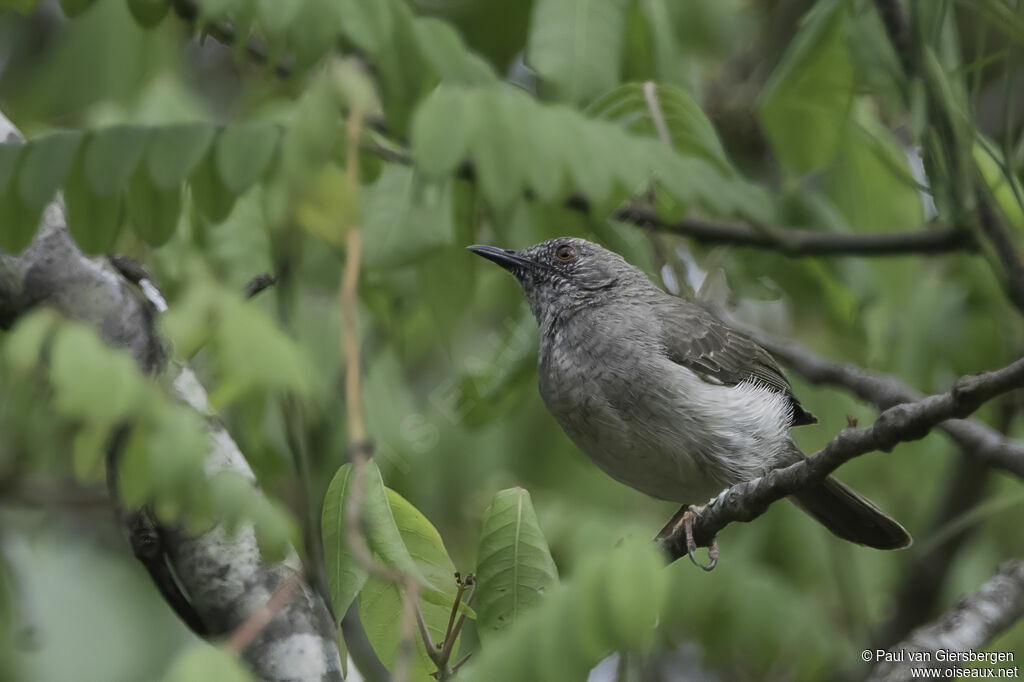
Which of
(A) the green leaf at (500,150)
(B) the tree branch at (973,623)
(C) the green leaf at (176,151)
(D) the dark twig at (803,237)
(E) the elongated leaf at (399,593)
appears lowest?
(B) the tree branch at (973,623)

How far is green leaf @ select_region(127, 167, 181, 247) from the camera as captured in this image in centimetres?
405

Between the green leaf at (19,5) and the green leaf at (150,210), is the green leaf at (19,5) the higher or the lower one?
the higher one

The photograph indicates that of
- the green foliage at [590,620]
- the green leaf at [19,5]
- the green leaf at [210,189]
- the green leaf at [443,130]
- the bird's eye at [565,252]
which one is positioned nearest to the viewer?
the green foliage at [590,620]

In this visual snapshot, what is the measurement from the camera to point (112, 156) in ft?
13.0

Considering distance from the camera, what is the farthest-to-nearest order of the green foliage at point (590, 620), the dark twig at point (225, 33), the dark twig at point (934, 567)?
the dark twig at point (934, 567), the dark twig at point (225, 33), the green foliage at point (590, 620)

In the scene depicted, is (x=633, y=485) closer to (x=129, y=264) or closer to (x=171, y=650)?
(x=129, y=264)

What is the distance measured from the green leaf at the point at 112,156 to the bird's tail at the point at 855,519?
3.20 meters

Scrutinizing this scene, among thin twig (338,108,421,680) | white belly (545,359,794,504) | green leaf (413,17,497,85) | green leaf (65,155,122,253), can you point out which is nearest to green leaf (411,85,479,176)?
thin twig (338,108,421,680)

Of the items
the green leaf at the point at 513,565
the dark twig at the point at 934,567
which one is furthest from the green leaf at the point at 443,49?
the dark twig at the point at 934,567

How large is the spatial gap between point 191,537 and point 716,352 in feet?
8.08

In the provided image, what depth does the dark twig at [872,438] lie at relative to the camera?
2.79 meters

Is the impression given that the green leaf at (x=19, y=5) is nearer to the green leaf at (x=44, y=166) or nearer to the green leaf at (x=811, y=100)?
the green leaf at (x=44, y=166)

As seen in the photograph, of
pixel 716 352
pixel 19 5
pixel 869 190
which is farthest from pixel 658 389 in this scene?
pixel 19 5

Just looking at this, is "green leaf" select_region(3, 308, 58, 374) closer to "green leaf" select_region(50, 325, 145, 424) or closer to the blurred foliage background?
"green leaf" select_region(50, 325, 145, 424)
